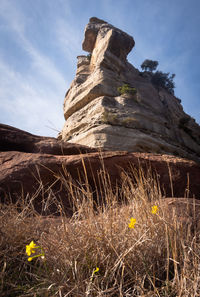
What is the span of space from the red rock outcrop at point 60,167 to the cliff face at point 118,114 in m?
3.20

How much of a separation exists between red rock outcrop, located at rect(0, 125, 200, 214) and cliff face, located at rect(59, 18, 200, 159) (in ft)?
10.5

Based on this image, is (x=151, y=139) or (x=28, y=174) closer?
(x=28, y=174)

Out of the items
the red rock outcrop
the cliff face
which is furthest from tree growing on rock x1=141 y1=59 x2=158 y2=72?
the red rock outcrop

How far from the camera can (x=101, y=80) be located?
10.6 metres

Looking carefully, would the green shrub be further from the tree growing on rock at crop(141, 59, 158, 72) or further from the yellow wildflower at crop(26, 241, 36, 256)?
the tree growing on rock at crop(141, 59, 158, 72)

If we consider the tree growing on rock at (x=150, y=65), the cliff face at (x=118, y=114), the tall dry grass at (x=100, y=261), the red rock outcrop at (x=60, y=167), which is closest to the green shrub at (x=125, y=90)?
the cliff face at (x=118, y=114)

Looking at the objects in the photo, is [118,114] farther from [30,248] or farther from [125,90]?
[30,248]

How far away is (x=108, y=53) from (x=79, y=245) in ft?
46.0

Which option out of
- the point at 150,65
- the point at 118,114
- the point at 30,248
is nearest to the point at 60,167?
the point at 30,248

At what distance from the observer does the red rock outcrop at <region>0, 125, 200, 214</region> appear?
3180 millimetres

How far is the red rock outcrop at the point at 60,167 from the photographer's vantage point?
3180 mm

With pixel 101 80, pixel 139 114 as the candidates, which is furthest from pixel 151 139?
pixel 101 80

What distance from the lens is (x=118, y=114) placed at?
8914 millimetres

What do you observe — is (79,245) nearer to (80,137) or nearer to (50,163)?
(50,163)
